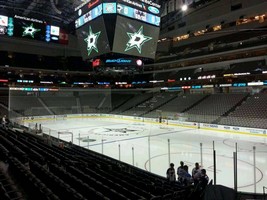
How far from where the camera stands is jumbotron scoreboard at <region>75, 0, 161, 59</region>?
8.91 m

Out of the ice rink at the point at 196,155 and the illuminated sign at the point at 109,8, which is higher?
the illuminated sign at the point at 109,8

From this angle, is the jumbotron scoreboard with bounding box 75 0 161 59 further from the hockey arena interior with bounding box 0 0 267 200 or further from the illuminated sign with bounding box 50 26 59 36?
the illuminated sign with bounding box 50 26 59 36

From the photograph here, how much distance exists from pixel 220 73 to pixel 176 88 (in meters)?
6.56

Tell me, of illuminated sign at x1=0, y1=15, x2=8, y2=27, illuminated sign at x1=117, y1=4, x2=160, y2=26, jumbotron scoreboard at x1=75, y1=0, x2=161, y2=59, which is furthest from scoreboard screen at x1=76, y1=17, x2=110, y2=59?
illuminated sign at x1=0, y1=15, x2=8, y2=27

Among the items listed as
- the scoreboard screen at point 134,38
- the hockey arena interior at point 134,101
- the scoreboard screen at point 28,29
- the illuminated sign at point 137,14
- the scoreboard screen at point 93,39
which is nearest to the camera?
the hockey arena interior at point 134,101

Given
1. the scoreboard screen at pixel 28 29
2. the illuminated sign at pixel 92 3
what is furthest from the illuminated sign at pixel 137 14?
the scoreboard screen at pixel 28 29

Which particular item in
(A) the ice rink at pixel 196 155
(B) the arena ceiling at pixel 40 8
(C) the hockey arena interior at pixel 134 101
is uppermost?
(B) the arena ceiling at pixel 40 8

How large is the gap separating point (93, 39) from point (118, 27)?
53.6 inches

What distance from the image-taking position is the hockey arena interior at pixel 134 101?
537 cm

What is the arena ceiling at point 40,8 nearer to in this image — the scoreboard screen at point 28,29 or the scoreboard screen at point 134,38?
the scoreboard screen at point 28,29

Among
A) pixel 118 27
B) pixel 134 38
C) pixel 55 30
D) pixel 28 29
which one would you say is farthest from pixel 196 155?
pixel 28 29

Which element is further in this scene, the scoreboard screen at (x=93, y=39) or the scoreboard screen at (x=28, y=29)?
the scoreboard screen at (x=28, y=29)

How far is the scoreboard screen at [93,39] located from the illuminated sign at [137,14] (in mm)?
821

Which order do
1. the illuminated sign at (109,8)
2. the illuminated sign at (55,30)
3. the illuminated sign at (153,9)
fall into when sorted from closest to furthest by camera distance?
the illuminated sign at (109,8) → the illuminated sign at (153,9) → the illuminated sign at (55,30)
